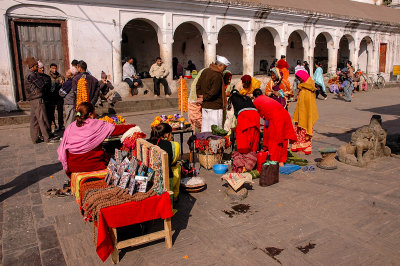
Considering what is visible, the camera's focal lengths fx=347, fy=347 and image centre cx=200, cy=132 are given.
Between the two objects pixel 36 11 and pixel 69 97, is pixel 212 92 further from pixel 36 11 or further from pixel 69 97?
pixel 36 11

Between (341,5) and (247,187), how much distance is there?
24330 millimetres

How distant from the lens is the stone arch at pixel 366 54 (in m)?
24.7

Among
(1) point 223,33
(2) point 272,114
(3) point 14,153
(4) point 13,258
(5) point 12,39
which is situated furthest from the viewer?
(1) point 223,33

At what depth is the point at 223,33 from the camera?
2041 cm

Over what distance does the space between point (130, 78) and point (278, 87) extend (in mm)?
7606

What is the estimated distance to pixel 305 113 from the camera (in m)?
7.25

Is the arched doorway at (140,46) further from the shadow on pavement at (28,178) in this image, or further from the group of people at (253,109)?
the shadow on pavement at (28,178)

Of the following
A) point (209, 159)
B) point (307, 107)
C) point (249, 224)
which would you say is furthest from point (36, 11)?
point (249, 224)

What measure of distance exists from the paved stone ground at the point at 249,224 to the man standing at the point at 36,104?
200 centimetres

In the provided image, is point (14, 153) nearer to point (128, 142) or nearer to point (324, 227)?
point (128, 142)

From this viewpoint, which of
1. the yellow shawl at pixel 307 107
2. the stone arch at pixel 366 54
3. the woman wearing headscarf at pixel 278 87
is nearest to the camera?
the yellow shawl at pixel 307 107

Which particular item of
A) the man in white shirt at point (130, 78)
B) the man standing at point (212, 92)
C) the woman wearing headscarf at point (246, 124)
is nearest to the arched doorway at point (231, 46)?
the man in white shirt at point (130, 78)

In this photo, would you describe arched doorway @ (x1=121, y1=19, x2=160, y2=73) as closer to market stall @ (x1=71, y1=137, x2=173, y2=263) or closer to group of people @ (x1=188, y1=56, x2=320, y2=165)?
group of people @ (x1=188, y1=56, x2=320, y2=165)

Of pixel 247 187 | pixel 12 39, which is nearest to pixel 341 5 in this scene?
pixel 12 39
